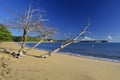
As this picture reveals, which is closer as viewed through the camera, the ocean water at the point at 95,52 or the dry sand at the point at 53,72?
the dry sand at the point at 53,72

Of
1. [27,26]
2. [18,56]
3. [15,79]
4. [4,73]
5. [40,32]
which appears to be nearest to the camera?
[15,79]

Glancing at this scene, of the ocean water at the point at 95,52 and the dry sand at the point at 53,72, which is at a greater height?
the dry sand at the point at 53,72

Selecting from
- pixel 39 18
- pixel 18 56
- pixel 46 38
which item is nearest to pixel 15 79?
pixel 18 56

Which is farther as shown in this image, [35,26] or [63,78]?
[35,26]

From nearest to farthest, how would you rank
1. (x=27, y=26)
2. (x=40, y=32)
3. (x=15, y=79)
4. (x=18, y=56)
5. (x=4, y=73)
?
(x=15, y=79), (x=4, y=73), (x=18, y=56), (x=27, y=26), (x=40, y=32)

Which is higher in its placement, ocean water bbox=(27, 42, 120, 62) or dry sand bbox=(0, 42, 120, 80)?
dry sand bbox=(0, 42, 120, 80)

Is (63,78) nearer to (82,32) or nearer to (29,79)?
(29,79)

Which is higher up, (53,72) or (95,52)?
(53,72)

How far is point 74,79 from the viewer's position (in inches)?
296

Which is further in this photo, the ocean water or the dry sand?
→ the ocean water

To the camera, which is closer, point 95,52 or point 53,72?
point 53,72

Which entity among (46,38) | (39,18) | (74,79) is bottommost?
(74,79)

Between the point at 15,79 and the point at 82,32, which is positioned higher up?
the point at 82,32

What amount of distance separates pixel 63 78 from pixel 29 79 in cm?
142
